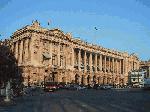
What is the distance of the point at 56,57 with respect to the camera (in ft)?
357

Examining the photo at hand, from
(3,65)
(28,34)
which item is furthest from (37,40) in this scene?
(3,65)

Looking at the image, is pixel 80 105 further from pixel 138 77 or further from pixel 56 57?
pixel 56 57

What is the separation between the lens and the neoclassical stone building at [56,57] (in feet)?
323

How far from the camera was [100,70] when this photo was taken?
136 metres

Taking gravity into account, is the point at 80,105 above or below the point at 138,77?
below

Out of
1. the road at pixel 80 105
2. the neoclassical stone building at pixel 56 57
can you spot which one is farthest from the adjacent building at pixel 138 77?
the road at pixel 80 105

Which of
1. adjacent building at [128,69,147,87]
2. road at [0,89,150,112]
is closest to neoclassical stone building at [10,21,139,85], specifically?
adjacent building at [128,69,147,87]

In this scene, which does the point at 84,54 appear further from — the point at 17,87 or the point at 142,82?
the point at 17,87

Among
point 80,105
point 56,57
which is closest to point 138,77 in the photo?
point 56,57

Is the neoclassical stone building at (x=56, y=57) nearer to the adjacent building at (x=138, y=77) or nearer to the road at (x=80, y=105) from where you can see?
the adjacent building at (x=138, y=77)

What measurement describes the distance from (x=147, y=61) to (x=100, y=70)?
72.6 meters

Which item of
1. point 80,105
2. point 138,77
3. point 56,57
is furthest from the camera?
point 56,57

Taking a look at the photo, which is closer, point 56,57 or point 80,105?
point 80,105

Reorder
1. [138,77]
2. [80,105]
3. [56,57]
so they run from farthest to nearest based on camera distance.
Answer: [56,57]
[138,77]
[80,105]
